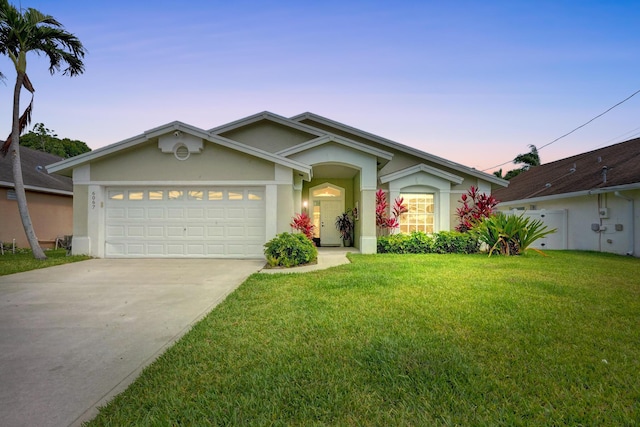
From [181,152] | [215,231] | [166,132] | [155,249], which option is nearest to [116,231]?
[155,249]

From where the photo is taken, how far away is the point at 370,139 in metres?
14.6

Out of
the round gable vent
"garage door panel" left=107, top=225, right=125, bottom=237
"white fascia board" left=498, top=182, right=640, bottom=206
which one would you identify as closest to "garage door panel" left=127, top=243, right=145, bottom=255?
"garage door panel" left=107, top=225, right=125, bottom=237

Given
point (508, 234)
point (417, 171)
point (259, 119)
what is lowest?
point (508, 234)

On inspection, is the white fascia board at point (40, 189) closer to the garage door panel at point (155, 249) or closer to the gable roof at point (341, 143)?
the garage door panel at point (155, 249)

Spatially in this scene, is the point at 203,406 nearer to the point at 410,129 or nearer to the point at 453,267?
the point at 453,267

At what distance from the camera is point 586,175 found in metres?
15.2

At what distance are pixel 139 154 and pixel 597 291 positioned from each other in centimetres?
1239

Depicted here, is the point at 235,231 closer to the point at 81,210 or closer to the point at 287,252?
the point at 287,252

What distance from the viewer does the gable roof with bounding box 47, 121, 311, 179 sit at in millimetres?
9883

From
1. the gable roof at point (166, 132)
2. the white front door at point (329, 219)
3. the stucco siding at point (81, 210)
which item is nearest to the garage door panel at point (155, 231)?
the stucco siding at point (81, 210)

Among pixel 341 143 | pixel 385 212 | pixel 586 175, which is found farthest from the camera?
pixel 586 175

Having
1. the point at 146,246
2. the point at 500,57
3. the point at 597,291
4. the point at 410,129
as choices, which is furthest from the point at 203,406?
the point at 410,129

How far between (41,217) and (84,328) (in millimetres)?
15761

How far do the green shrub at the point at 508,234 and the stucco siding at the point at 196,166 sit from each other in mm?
7820
